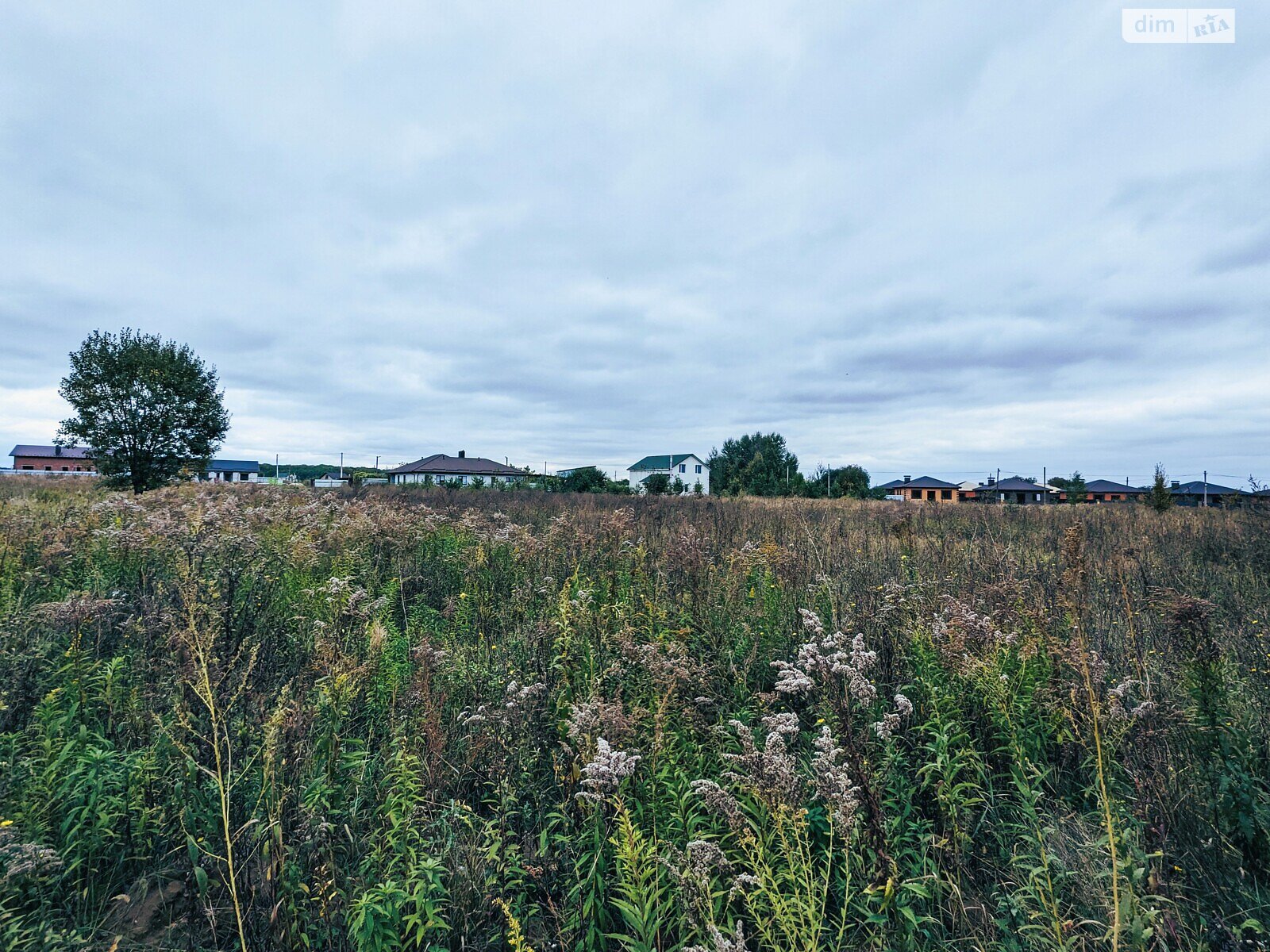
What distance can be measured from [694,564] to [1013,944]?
136 inches

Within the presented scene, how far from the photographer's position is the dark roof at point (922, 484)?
2995 inches

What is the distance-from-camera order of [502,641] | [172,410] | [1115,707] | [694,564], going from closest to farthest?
[1115,707], [502,641], [694,564], [172,410]

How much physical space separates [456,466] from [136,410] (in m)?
46.6

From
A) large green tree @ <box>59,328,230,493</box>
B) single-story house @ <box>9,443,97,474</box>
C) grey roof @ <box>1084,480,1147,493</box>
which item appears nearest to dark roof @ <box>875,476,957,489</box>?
grey roof @ <box>1084,480,1147,493</box>

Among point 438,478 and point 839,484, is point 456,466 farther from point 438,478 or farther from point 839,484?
point 839,484

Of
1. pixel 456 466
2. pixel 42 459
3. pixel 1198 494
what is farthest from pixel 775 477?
pixel 42 459

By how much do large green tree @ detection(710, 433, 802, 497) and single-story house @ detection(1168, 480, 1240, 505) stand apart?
1466 cm

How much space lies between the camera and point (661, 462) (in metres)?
76.7

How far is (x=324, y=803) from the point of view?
238 cm

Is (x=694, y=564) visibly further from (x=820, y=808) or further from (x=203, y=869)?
(x=203, y=869)

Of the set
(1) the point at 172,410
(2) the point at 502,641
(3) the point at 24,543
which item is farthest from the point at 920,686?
(1) the point at 172,410

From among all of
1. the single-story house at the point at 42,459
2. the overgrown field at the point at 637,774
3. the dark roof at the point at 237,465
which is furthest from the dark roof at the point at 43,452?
the overgrown field at the point at 637,774

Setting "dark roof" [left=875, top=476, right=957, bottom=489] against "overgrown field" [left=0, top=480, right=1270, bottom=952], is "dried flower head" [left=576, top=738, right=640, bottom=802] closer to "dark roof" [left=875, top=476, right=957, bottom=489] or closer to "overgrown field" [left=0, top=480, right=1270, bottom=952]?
"overgrown field" [left=0, top=480, right=1270, bottom=952]

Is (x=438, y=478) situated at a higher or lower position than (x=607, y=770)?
higher
